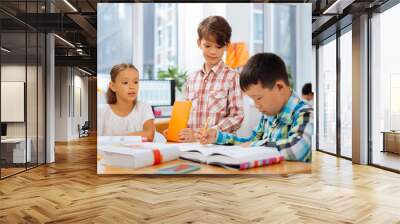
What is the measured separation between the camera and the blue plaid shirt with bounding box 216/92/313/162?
5.71 metres

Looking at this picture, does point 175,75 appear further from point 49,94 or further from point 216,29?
point 49,94

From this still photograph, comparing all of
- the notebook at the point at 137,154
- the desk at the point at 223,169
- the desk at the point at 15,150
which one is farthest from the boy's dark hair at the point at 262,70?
the desk at the point at 15,150

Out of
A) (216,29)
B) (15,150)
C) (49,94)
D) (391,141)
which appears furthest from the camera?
(49,94)

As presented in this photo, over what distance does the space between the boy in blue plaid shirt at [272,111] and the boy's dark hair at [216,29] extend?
48 cm

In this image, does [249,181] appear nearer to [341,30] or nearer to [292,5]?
[292,5]

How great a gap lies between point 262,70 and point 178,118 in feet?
4.46

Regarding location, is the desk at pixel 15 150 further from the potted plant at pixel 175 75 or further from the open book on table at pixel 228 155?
the open book on table at pixel 228 155

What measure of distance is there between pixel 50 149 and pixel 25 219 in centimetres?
426

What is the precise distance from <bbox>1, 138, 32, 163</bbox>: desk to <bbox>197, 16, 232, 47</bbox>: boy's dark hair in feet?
10.4

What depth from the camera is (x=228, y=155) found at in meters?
5.60

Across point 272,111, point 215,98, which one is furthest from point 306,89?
point 215,98

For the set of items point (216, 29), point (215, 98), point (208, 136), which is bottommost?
point (208, 136)

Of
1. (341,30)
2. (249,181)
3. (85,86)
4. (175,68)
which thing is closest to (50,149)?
(175,68)

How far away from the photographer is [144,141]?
5.70 meters
